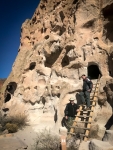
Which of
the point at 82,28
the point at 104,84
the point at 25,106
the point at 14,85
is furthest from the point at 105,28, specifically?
the point at 14,85

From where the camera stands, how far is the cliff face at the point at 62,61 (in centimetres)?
769

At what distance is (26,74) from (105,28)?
5.20m

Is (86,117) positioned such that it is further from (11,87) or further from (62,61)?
(11,87)

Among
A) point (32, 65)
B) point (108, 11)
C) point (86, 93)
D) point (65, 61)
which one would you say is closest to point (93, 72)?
point (65, 61)

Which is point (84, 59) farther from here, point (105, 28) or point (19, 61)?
point (19, 61)

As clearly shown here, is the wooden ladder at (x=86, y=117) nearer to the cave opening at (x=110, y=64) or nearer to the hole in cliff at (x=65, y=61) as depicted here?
the cave opening at (x=110, y=64)

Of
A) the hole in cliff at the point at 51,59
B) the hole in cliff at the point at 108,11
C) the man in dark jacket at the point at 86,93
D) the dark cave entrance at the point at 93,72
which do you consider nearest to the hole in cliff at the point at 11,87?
the hole in cliff at the point at 51,59

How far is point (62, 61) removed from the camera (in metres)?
9.31

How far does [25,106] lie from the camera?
9375 mm

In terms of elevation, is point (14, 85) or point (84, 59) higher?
point (84, 59)

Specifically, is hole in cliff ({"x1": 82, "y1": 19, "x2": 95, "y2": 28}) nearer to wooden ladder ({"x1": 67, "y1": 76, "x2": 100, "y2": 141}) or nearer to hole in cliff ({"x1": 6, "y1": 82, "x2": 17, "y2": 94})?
wooden ladder ({"x1": 67, "y1": 76, "x2": 100, "y2": 141})

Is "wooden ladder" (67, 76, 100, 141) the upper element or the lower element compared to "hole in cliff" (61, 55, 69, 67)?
lower

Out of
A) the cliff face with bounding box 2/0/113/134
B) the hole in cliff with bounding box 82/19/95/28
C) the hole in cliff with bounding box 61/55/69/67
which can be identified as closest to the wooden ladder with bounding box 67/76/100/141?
the cliff face with bounding box 2/0/113/134

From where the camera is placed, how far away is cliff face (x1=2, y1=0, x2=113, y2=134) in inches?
303
